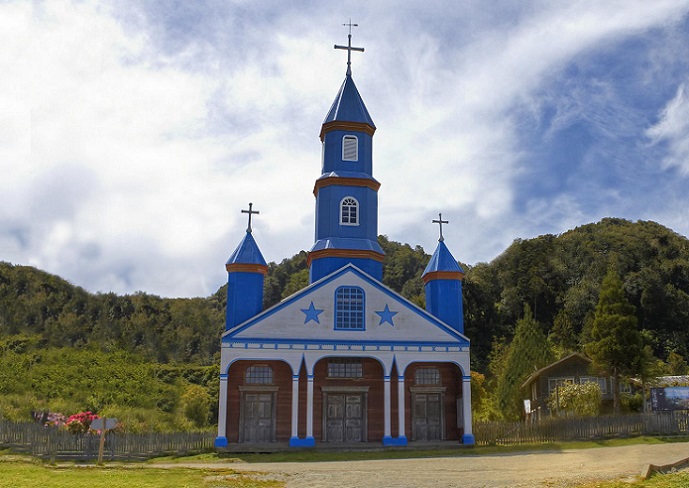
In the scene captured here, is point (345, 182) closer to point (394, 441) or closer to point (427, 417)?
point (427, 417)

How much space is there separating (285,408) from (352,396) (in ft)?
9.97

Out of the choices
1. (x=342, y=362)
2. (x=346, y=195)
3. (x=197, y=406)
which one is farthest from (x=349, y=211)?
(x=197, y=406)

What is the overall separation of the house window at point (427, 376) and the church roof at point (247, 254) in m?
8.71

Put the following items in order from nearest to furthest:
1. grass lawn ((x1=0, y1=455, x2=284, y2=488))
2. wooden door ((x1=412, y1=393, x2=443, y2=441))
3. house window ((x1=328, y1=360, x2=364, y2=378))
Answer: grass lawn ((x1=0, y1=455, x2=284, y2=488)) → house window ((x1=328, y1=360, x2=364, y2=378)) → wooden door ((x1=412, y1=393, x2=443, y2=441))

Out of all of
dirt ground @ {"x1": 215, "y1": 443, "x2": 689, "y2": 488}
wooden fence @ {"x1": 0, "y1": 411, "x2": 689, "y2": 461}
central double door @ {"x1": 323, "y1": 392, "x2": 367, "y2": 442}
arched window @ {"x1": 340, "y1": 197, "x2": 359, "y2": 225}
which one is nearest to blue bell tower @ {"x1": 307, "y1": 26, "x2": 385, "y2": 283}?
arched window @ {"x1": 340, "y1": 197, "x2": 359, "y2": 225}

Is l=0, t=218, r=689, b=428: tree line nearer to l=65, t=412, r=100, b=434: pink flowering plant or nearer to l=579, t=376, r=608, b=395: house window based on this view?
l=579, t=376, r=608, b=395: house window

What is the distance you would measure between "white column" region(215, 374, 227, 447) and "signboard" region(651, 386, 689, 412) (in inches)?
765

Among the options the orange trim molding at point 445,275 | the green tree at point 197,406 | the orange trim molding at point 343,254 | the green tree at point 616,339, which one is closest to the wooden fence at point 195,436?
the green tree at point 616,339

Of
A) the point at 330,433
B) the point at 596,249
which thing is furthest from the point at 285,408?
the point at 596,249

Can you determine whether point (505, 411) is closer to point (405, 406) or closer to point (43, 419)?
point (405, 406)

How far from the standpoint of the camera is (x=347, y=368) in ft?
106

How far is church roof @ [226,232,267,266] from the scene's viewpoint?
3297cm

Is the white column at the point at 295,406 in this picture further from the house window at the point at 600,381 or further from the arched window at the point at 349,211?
the house window at the point at 600,381

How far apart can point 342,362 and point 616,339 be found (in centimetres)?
1358
